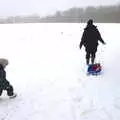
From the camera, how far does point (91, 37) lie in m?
12.2

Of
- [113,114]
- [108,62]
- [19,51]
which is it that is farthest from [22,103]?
[19,51]

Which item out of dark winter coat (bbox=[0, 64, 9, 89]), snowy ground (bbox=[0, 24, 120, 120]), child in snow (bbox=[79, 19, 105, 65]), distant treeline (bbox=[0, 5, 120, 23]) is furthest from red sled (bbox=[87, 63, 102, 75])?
distant treeline (bbox=[0, 5, 120, 23])

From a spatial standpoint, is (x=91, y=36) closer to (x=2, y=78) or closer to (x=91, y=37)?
(x=91, y=37)

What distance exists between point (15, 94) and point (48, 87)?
1.44 m

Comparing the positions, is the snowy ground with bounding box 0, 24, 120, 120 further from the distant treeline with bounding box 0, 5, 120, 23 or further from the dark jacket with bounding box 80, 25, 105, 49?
the distant treeline with bounding box 0, 5, 120, 23

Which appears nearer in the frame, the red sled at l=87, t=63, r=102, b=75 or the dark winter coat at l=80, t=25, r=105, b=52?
the red sled at l=87, t=63, r=102, b=75

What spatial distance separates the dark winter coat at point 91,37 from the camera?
12.1 metres

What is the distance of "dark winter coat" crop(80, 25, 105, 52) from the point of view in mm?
12102

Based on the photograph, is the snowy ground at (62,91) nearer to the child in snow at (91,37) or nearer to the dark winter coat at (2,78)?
the dark winter coat at (2,78)

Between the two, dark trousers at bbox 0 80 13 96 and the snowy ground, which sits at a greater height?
dark trousers at bbox 0 80 13 96

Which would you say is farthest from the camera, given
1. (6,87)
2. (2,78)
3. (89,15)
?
Result: (89,15)

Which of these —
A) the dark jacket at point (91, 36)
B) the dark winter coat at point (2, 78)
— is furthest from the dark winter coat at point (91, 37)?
the dark winter coat at point (2, 78)

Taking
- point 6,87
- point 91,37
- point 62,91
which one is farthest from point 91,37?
point 6,87

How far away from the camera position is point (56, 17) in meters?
97.4
